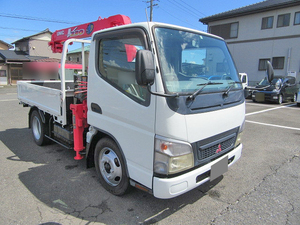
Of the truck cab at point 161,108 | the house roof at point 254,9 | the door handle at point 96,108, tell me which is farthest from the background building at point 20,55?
the truck cab at point 161,108

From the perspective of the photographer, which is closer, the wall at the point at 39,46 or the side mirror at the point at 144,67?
the side mirror at the point at 144,67

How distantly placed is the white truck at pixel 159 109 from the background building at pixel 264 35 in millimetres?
19711

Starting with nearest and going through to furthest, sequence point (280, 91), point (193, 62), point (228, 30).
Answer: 1. point (193, 62)
2. point (280, 91)
3. point (228, 30)

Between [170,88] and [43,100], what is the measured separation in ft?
10.5

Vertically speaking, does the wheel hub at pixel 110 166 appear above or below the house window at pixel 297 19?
below

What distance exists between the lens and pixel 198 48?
114 inches

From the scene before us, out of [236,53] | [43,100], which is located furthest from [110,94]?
[236,53]

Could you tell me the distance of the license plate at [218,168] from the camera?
2.57 m

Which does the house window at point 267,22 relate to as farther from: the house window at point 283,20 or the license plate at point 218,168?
the license plate at point 218,168

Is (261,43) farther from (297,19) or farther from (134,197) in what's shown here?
(134,197)

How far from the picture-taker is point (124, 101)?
8.45 feet

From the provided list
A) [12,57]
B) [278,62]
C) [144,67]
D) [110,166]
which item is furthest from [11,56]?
[144,67]

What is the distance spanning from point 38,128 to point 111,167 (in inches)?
117

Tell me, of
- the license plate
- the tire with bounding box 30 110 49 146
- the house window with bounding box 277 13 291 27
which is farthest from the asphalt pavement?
the house window with bounding box 277 13 291 27
